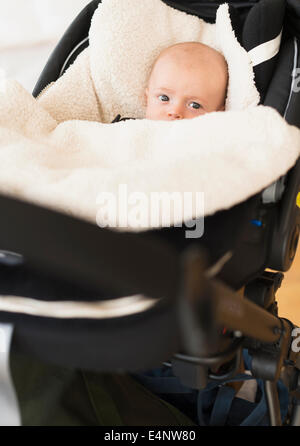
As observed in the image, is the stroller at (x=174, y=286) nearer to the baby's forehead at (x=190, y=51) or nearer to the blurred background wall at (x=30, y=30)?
the baby's forehead at (x=190, y=51)

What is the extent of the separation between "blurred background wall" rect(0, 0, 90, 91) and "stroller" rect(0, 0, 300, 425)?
2.02 feet

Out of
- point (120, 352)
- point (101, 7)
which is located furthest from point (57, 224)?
point (101, 7)

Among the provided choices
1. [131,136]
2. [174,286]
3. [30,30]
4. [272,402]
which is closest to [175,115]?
[131,136]

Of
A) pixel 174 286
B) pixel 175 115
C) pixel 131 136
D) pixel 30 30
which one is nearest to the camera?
pixel 174 286

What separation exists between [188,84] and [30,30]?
88 cm

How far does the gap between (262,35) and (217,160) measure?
0.42 metres

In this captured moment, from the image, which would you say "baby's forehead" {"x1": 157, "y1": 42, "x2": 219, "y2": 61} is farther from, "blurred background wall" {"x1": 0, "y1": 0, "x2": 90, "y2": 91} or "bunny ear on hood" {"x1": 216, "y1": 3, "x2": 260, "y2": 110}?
"blurred background wall" {"x1": 0, "y1": 0, "x2": 90, "y2": 91}

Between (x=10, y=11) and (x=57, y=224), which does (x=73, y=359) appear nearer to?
(x=57, y=224)

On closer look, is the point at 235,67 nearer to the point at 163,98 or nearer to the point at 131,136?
the point at 163,98

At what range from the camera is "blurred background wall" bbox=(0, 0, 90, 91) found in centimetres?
157

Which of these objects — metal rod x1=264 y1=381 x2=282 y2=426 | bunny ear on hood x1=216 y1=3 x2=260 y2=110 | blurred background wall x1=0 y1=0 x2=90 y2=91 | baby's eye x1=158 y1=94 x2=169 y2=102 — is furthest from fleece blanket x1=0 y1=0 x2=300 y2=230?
blurred background wall x1=0 y1=0 x2=90 y2=91

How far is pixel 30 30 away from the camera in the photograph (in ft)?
5.32

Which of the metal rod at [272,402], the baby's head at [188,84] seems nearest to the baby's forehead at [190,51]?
the baby's head at [188,84]

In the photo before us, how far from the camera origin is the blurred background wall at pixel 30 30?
5.16 feet
